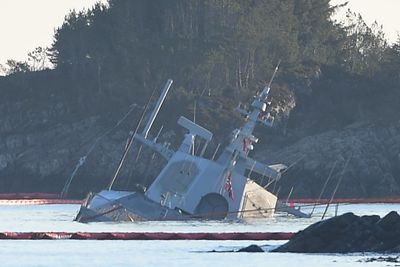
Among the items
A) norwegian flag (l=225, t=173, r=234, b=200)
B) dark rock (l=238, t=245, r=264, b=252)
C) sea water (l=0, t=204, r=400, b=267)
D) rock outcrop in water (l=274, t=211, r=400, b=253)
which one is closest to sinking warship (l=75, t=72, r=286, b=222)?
norwegian flag (l=225, t=173, r=234, b=200)

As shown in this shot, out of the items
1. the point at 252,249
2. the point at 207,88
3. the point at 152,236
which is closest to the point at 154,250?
the point at 252,249

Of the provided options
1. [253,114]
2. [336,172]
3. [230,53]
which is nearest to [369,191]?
[336,172]

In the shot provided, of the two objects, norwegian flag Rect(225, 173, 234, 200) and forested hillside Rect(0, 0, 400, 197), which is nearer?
norwegian flag Rect(225, 173, 234, 200)

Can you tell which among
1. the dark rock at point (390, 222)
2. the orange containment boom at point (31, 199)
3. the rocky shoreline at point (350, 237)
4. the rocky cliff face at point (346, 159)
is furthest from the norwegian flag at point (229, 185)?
the rocky cliff face at point (346, 159)

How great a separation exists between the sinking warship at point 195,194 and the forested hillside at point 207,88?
49121mm

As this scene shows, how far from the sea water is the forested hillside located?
53222mm

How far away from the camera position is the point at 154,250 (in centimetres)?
5966

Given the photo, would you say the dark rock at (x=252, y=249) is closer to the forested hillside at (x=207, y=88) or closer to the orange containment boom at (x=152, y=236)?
the orange containment boom at (x=152, y=236)

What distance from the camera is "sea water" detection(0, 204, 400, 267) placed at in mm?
52750

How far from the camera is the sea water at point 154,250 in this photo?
5275cm

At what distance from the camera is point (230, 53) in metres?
150

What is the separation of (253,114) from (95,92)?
7700 cm

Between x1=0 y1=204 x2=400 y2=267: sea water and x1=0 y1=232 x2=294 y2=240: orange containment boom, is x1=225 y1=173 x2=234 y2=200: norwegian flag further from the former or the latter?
x1=0 y1=232 x2=294 y2=240: orange containment boom

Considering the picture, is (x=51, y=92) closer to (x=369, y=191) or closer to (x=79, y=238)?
(x=369, y=191)
